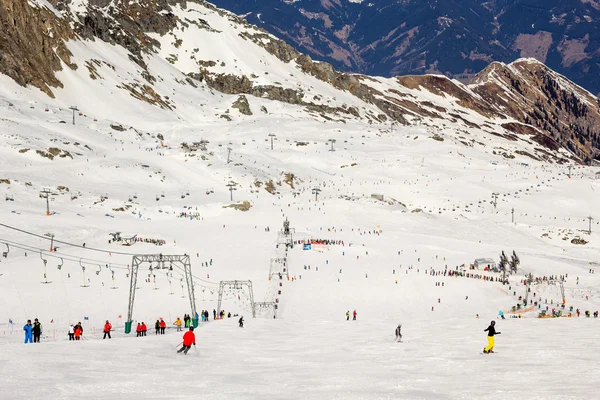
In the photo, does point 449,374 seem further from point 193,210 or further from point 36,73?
point 36,73

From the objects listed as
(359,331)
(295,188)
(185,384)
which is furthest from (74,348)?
(295,188)

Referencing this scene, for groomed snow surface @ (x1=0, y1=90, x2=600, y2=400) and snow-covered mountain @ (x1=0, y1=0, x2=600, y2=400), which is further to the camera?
snow-covered mountain @ (x1=0, y1=0, x2=600, y2=400)

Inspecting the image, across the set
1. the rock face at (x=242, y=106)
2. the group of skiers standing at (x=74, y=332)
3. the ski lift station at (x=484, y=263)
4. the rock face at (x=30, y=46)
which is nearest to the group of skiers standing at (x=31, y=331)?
the group of skiers standing at (x=74, y=332)

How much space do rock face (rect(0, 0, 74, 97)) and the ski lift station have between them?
101410mm

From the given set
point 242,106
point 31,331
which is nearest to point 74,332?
point 31,331

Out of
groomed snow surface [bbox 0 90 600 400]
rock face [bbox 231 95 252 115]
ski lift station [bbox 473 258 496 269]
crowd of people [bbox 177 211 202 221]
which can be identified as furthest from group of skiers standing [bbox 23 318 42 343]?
rock face [bbox 231 95 252 115]

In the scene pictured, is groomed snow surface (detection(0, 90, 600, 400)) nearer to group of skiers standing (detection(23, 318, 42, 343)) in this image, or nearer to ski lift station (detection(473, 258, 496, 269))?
group of skiers standing (detection(23, 318, 42, 343))

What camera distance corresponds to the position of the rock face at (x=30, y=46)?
127750 mm

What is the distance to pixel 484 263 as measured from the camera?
207 feet

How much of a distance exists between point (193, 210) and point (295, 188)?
29.6 m

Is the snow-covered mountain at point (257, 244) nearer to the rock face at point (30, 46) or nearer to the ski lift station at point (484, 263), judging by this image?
the rock face at point (30, 46)

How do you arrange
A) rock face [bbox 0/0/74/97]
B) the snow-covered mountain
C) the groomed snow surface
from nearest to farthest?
1. the groomed snow surface
2. the snow-covered mountain
3. rock face [bbox 0/0/74/97]

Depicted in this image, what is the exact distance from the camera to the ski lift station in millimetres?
62156

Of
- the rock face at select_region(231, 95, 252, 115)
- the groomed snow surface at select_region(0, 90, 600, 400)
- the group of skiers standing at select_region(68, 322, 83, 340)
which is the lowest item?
the group of skiers standing at select_region(68, 322, 83, 340)
